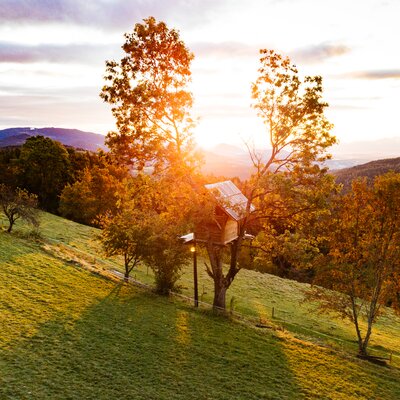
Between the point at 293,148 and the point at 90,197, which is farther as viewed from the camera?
the point at 90,197

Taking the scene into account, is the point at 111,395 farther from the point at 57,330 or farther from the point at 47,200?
the point at 47,200

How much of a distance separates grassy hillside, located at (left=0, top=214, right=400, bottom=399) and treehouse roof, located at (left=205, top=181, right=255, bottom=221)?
8125 mm

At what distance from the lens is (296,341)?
2572cm

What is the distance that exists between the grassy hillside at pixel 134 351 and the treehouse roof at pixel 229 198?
320 inches

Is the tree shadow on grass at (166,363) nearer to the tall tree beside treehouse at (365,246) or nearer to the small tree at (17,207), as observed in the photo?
the tall tree beside treehouse at (365,246)

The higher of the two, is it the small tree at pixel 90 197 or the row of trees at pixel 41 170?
the row of trees at pixel 41 170

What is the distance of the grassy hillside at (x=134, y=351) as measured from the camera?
1484cm

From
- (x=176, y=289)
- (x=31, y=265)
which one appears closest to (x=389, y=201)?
(x=176, y=289)

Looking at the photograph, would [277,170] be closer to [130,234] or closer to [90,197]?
[130,234]

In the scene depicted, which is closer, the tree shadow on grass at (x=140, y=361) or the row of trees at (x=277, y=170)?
the tree shadow on grass at (x=140, y=361)

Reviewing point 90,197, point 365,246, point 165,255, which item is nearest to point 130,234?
point 165,255

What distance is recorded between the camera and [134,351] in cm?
1842

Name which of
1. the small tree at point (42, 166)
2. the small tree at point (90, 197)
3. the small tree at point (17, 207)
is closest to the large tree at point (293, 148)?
the small tree at point (17, 207)

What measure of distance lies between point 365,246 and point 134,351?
1726cm
